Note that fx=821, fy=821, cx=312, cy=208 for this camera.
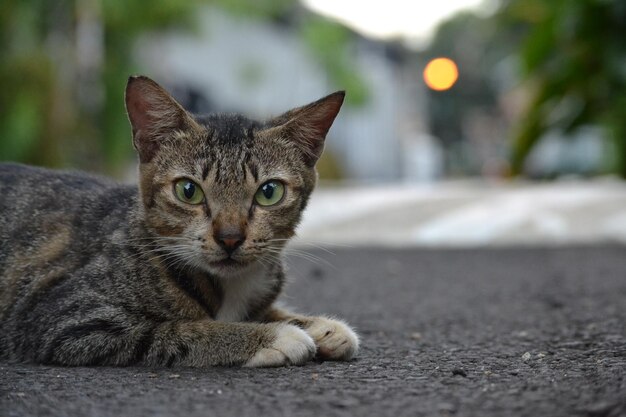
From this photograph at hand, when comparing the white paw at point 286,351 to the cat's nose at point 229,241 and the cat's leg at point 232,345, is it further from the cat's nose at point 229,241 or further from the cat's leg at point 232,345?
the cat's nose at point 229,241

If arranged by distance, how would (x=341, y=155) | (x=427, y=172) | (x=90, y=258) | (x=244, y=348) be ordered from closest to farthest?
(x=244, y=348) → (x=90, y=258) → (x=341, y=155) → (x=427, y=172)

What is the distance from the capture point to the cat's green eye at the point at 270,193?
3.05 m

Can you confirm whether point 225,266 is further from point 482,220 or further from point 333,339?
point 482,220

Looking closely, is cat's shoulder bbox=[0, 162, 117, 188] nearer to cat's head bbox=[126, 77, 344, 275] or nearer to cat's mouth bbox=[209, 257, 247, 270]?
cat's head bbox=[126, 77, 344, 275]

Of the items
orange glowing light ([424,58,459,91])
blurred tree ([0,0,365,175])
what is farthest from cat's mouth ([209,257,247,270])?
orange glowing light ([424,58,459,91])

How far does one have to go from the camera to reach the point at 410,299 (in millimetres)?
4766

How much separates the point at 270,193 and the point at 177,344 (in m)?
0.66

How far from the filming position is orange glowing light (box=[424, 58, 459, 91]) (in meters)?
15.1

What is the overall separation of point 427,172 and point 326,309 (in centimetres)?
3050

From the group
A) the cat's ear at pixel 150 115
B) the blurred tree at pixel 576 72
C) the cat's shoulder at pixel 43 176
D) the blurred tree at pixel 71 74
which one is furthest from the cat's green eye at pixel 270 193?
the blurred tree at pixel 71 74

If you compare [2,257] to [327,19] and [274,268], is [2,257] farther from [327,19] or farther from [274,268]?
[327,19]

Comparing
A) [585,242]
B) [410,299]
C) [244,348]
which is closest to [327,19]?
[585,242]

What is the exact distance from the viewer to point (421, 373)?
2627mm

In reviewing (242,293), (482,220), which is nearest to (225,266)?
(242,293)
